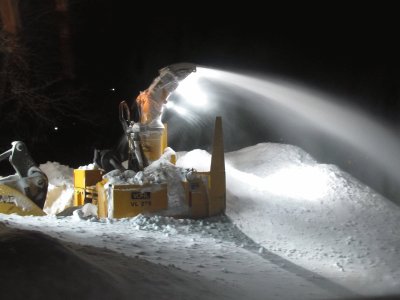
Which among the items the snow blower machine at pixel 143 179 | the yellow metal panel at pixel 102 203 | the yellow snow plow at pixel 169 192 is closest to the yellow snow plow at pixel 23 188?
the snow blower machine at pixel 143 179

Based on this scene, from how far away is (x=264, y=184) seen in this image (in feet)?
52.8

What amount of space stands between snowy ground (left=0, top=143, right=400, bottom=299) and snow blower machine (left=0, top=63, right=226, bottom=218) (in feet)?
1.56

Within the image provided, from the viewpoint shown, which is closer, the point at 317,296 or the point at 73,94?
the point at 317,296

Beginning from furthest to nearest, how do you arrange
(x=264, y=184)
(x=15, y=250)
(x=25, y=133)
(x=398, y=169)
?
(x=25, y=133)
(x=398, y=169)
(x=264, y=184)
(x=15, y=250)

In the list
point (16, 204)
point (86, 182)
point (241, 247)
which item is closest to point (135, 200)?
point (241, 247)

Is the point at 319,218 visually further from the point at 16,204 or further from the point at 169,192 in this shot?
the point at 16,204

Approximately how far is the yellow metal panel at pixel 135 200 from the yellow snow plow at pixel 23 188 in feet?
8.97

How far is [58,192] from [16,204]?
18.1 feet

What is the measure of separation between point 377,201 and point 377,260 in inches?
194

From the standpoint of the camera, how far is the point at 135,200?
12.0 m

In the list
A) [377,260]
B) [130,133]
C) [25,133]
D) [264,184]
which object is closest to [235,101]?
[25,133]

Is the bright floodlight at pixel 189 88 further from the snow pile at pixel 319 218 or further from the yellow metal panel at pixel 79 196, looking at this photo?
the yellow metal panel at pixel 79 196

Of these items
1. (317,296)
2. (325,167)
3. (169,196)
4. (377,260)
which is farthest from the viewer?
(325,167)

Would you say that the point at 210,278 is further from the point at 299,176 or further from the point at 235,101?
the point at 235,101
